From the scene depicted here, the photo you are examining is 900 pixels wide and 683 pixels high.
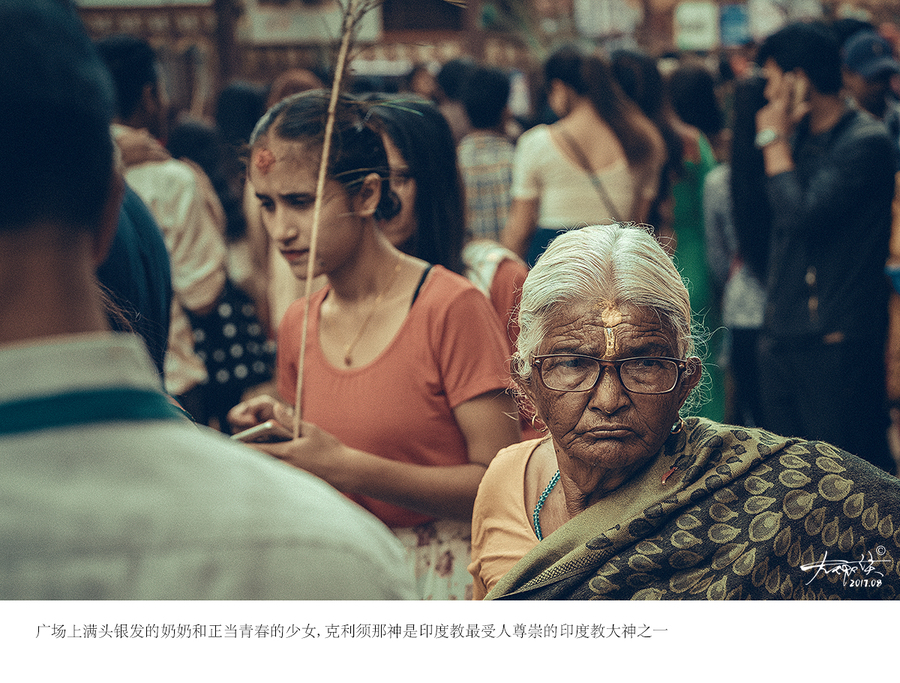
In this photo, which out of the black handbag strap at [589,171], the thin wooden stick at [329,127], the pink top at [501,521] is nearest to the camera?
the pink top at [501,521]

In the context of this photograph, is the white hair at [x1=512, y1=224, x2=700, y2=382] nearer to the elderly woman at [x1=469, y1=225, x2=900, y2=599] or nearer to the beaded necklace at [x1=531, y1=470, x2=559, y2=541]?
the elderly woman at [x1=469, y1=225, x2=900, y2=599]

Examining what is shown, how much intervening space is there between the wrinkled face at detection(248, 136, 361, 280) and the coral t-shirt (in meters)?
0.20

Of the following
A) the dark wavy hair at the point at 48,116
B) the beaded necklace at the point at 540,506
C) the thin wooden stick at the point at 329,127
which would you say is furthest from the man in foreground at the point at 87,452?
the thin wooden stick at the point at 329,127

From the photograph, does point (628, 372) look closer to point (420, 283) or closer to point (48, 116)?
point (420, 283)

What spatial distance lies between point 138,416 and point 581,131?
3250 millimetres

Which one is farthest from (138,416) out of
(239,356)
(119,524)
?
(239,356)

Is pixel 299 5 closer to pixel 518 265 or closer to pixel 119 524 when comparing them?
pixel 518 265

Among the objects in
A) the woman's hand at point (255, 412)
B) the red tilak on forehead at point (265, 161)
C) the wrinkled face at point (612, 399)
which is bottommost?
the woman's hand at point (255, 412)

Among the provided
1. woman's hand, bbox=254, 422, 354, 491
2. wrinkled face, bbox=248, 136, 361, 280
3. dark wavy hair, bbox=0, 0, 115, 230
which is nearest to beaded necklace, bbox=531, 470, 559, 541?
woman's hand, bbox=254, 422, 354, 491

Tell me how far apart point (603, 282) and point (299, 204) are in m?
0.68

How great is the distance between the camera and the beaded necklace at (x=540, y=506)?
163 centimetres

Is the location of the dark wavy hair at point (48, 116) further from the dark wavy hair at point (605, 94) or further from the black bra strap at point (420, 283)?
the dark wavy hair at point (605, 94)

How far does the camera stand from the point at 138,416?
683 millimetres
